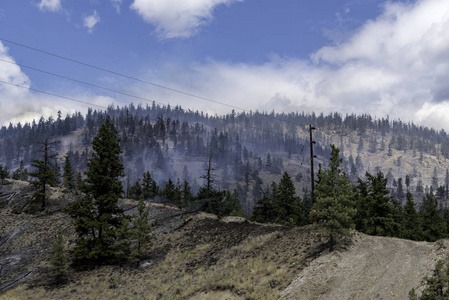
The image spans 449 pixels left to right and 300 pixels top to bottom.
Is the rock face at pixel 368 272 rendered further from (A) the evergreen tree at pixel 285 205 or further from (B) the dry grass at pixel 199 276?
(A) the evergreen tree at pixel 285 205

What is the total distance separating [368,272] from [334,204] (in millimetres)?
4549

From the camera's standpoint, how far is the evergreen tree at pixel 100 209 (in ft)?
98.5

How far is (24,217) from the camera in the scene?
148 ft

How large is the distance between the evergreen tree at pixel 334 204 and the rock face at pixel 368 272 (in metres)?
1.81

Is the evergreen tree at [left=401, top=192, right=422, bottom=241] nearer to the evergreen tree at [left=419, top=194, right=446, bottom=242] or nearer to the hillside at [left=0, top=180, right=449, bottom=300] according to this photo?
the evergreen tree at [left=419, top=194, right=446, bottom=242]

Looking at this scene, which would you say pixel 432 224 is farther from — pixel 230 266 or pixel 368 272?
pixel 230 266

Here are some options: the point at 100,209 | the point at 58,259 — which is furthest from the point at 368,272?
the point at 58,259

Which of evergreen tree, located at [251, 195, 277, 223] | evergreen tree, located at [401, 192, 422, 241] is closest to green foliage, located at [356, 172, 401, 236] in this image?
evergreen tree, located at [401, 192, 422, 241]

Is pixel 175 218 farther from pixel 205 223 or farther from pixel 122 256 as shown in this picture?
pixel 122 256

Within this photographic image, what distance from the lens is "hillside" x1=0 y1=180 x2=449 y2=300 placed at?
16.9 meters

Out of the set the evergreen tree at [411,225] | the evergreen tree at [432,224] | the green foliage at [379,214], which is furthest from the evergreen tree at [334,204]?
the evergreen tree at [432,224]

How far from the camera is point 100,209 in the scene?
31.2 m

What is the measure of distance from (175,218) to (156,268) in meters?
13.0

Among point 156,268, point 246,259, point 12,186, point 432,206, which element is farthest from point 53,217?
point 432,206
